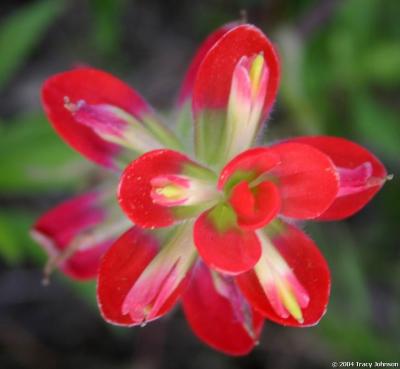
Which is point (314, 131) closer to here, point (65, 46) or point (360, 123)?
point (360, 123)

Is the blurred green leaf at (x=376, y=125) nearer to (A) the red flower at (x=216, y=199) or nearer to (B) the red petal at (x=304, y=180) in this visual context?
(A) the red flower at (x=216, y=199)

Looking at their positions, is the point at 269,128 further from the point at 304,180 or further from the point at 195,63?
the point at 304,180

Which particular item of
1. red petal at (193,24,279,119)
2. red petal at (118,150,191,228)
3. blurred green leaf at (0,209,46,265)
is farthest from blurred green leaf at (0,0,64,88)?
red petal at (118,150,191,228)

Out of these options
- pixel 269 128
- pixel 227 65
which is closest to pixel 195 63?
pixel 227 65

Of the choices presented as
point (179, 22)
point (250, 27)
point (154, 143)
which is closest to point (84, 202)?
point (154, 143)

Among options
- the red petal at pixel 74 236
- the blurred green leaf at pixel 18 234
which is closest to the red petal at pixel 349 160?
the red petal at pixel 74 236

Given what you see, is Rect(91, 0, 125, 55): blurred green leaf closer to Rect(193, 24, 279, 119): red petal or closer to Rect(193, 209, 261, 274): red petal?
Rect(193, 24, 279, 119): red petal

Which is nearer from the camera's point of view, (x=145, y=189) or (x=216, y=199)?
(x=145, y=189)
